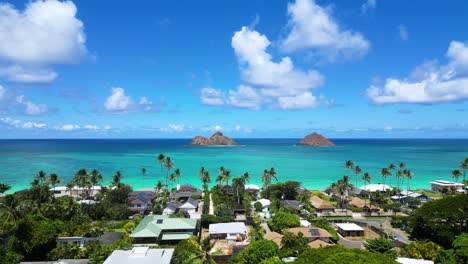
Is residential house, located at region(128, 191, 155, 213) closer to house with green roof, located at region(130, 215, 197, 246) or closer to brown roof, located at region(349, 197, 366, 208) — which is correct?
house with green roof, located at region(130, 215, 197, 246)

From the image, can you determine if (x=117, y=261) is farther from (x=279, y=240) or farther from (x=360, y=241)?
(x=360, y=241)

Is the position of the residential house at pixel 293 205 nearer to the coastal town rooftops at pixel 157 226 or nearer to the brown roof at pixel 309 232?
the brown roof at pixel 309 232

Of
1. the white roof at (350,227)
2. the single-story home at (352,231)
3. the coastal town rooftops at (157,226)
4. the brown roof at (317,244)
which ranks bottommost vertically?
the single-story home at (352,231)

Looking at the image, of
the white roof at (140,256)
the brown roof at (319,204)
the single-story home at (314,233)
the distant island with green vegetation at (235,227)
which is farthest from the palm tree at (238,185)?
the white roof at (140,256)

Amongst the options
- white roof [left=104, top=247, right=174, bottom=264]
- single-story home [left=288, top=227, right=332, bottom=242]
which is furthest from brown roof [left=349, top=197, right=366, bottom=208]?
white roof [left=104, top=247, right=174, bottom=264]

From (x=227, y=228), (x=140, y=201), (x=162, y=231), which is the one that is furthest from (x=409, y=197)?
(x=140, y=201)

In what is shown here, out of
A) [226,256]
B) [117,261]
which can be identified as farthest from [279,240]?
[117,261]

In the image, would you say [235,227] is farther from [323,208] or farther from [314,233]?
[323,208]
